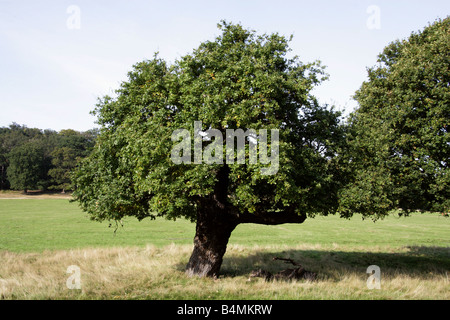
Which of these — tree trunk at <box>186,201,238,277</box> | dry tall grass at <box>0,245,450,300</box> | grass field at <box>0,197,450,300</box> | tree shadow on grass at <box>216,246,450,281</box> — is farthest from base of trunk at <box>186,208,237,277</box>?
tree shadow on grass at <box>216,246,450,281</box>

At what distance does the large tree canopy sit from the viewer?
1341cm

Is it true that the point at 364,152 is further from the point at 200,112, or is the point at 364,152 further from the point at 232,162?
the point at 200,112

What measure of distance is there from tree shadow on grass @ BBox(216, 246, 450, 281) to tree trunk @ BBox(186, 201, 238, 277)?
4.93 ft

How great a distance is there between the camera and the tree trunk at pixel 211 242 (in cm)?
1727

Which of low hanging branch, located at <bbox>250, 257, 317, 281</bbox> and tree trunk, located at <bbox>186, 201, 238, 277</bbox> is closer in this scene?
tree trunk, located at <bbox>186, 201, 238, 277</bbox>

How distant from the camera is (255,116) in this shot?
45.6 feet

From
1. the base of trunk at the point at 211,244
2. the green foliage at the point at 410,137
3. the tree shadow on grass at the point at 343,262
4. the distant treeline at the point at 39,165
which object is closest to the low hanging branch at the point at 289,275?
the tree shadow on grass at the point at 343,262

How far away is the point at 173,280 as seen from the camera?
16.2m

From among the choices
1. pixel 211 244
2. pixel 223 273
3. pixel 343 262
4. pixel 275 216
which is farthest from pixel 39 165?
pixel 275 216

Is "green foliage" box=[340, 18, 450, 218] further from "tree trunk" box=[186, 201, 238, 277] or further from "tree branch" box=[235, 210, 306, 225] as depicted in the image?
"tree trunk" box=[186, 201, 238, 277]

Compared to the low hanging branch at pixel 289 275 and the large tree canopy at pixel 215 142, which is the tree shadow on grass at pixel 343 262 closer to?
the low hanging branch at pixel 289 275

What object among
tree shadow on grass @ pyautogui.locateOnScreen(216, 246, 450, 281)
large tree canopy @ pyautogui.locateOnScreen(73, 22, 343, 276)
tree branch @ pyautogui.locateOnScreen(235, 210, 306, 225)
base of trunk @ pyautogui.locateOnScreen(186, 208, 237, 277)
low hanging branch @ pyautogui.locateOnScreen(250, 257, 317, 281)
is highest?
large tree canopy @ pyautogui.locateOnScreen(73, 22, 343, 276)

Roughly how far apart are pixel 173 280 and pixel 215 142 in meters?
7.71
